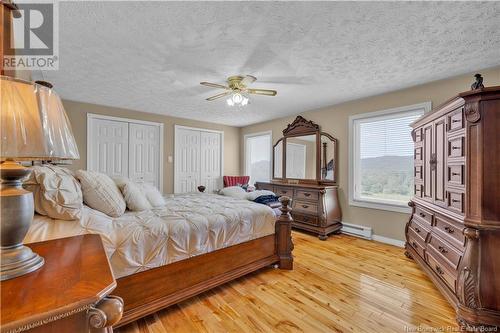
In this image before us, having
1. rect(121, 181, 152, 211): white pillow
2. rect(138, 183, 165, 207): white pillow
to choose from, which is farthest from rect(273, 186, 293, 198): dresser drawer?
rect(121, 181, 152, 211): white pillow

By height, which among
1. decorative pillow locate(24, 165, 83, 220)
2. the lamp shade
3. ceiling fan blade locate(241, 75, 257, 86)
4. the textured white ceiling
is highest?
the textured white ceiling

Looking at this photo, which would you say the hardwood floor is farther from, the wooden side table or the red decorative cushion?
the red decorative cushion

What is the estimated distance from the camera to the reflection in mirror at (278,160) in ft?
17.2

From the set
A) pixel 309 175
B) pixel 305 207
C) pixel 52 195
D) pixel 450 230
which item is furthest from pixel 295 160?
pixel 52 195

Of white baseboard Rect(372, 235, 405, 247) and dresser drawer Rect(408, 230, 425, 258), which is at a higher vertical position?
dresser drawer Rect(408, 230, 425, 258)

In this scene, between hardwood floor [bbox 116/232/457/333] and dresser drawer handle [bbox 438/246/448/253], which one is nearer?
hardwood floor [bbox 116/232/457/333]

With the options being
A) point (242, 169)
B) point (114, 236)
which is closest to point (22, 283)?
point (114, 236)

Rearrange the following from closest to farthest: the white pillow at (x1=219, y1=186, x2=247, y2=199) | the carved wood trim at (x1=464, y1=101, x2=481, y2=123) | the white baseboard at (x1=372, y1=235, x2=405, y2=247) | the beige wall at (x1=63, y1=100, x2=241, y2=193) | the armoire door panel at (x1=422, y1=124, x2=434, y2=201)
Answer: the carved wood trim at (x1=464, y1=101, x2=481, y2=123) < the armoire door panel at (x1=422, y1=124, x2=434, y2=201) < the white baseboard at (x1=372, y1=235, x2=405, y2=247) < the white pillow at (x1=219, y1=186, x2=247, y2=199) < the beige wall at (x1=63, y1=100, x2=241, y2=193)

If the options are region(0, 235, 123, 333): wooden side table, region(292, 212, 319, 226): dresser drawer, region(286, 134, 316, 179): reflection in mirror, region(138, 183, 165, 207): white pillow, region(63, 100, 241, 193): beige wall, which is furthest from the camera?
region(286, 134, 316, 179): reflection in mirror

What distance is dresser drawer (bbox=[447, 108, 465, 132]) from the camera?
1862 millimetres

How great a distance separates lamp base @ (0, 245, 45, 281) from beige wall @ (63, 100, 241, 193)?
381 cm

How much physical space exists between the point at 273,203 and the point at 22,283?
2.95 metres

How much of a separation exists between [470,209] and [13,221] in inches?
107

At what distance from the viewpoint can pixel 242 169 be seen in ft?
20.7
